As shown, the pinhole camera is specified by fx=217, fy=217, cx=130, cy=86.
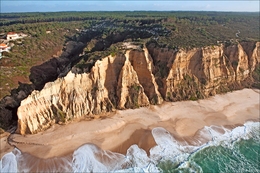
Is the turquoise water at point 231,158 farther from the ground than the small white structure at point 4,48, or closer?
closer

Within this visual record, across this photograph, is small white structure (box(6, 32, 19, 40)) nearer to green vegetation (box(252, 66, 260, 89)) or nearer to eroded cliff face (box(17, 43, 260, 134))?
eroded cliff face (box(17, 43, 260, 134))

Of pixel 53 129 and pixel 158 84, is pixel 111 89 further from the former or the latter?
pixel 53 129

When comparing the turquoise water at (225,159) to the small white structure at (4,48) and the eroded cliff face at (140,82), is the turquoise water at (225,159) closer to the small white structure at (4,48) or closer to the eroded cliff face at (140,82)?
the eroded cliff face at (140,82)

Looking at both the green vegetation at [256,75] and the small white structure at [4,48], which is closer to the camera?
the green vegetation at [256,75]

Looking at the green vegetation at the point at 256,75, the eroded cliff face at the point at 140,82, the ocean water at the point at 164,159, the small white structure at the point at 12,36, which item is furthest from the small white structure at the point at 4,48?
the green vegetation at the point at 256,75

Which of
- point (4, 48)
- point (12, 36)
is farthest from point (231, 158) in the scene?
point (12, 36)

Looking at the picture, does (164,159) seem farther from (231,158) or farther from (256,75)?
(256,75)
